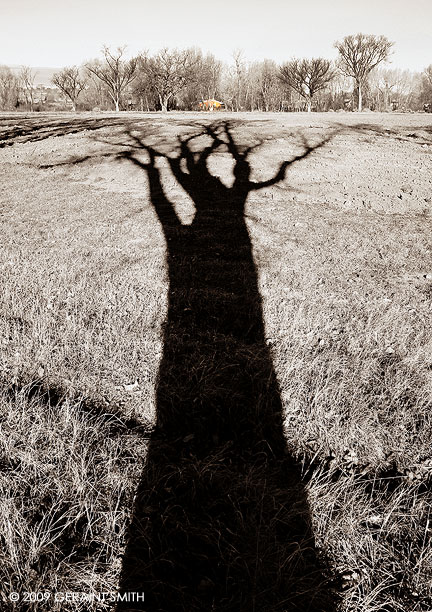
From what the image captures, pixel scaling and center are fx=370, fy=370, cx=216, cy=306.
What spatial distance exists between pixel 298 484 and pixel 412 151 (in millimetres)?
15056

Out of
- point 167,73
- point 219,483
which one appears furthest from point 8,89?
point 219,483

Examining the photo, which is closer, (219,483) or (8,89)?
(219,483)

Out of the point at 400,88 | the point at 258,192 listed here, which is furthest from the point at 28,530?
the point at 400,88

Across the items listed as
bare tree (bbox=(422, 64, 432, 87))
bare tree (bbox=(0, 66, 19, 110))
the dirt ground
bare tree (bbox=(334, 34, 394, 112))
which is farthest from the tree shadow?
bare tree (bbox=(422, 64, 432, 87))

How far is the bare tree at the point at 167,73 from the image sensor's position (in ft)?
191

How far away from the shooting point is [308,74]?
189 ft

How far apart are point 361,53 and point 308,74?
7.76 meters

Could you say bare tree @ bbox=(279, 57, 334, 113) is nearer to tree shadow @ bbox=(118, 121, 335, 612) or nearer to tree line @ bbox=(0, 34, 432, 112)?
tree line @ bbox=(0, 34, 432, 112)

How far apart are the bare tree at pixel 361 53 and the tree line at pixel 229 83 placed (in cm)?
9

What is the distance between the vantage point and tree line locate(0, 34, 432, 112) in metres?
56.6

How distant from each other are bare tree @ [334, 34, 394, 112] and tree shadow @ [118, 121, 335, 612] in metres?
59.5

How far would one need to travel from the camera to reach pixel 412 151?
1390cm

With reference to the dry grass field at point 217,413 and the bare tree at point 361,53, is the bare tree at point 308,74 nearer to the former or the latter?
the bare tree at point 361,53

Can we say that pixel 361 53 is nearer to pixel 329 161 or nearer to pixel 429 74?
pixel 429 74
